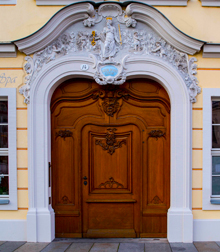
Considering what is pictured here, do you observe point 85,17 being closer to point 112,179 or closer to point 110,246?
point 112,179

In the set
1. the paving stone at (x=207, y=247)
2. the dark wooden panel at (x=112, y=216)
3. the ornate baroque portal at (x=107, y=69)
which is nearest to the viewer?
the paving stone at (x=207, y=247)

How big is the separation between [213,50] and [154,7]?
119cm

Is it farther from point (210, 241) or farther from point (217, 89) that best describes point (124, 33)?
point (210, 241)

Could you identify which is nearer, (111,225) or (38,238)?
(38,238)

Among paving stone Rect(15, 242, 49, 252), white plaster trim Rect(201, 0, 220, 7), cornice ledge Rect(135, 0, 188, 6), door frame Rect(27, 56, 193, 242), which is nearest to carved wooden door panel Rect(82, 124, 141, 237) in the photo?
door frame Rect(27, 56, 193, 242)

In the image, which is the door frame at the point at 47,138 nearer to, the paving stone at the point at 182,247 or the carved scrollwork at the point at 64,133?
the paving stone at the point at 182,247

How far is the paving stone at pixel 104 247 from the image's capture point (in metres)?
4.06

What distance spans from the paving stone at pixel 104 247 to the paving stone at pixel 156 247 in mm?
486

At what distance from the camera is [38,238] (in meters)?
4.39

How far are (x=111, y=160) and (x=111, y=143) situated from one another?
0.97 ft

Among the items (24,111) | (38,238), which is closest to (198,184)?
(38,238)

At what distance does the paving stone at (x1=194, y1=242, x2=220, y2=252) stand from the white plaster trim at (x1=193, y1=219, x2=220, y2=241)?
3.9 inches

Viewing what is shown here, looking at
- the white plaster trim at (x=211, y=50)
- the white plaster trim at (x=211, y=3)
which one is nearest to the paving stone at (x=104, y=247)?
the white plaster trim at (x=211, y=50)

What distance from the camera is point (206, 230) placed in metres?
4.41
